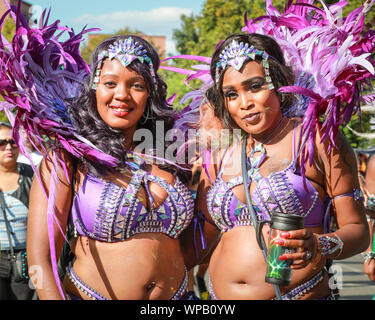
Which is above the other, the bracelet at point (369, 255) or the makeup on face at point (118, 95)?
the makeup on face at point (118, 95)

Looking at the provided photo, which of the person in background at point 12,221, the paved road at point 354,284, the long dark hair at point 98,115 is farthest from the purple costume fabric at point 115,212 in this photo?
the paved road at point 354,284

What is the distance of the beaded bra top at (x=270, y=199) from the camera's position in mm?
2670

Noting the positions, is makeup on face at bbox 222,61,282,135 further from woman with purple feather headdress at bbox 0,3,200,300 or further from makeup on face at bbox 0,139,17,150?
makeup on face at bbox 0,139,17,150

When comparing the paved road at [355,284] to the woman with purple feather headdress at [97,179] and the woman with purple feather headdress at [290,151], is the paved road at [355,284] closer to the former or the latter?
the woman with purple feather headdress at [290,151]

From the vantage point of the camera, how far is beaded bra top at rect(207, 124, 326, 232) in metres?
2.67

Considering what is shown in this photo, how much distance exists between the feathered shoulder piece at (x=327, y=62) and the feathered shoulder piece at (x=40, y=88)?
3.64 ft

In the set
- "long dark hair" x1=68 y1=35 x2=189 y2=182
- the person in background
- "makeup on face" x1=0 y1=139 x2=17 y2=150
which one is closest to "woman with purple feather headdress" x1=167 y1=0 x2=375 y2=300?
"long dark hair" x1=68 y1=35 x2=189 y2=182

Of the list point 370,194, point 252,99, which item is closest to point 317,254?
point 252,99

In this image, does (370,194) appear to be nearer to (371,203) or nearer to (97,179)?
(371,203)

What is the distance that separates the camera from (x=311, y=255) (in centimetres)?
230

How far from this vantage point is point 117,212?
2.68m

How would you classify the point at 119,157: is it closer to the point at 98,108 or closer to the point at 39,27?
the point at 98,108
